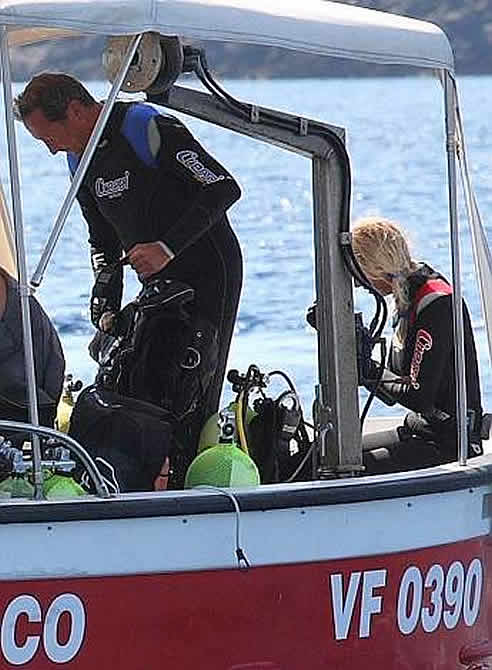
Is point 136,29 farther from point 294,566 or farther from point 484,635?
point 484,635

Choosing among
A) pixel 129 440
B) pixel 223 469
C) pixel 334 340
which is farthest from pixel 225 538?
pixel 334 340

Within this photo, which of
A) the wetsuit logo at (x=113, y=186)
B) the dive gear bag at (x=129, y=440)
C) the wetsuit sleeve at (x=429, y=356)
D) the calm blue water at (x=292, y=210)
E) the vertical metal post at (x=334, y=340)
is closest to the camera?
A: the dive gear bag at (x=129, y=440)

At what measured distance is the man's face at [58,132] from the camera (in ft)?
20.4

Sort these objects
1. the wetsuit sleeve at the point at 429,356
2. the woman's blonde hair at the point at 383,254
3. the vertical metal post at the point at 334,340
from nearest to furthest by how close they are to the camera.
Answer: the vertical metal post at the point at 334,340
the wetsuit sleeve at the point at 429,356
the woman's blonde hair at the point at 383,254

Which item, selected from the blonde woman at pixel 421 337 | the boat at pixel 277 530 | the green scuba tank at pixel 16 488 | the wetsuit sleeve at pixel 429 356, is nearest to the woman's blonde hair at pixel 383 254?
the blonde woman at pixel 421 337

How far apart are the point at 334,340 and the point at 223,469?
0.61 m

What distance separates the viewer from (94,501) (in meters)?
5.59

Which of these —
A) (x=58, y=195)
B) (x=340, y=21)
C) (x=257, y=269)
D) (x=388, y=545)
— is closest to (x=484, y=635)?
(x=388, y=545)

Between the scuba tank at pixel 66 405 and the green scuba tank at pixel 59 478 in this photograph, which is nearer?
the green scuba tank at pixel 59 478

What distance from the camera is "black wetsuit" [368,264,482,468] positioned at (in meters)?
6.57

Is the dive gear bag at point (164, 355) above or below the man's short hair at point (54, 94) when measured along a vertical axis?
below

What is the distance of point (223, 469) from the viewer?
593 centimetres

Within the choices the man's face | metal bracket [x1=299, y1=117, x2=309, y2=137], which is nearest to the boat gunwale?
metal bracket [x1=299, y1=117, x2=309, y2=137]

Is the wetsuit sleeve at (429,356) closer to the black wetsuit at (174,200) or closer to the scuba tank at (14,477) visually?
the black wetsuit at (174,200)
